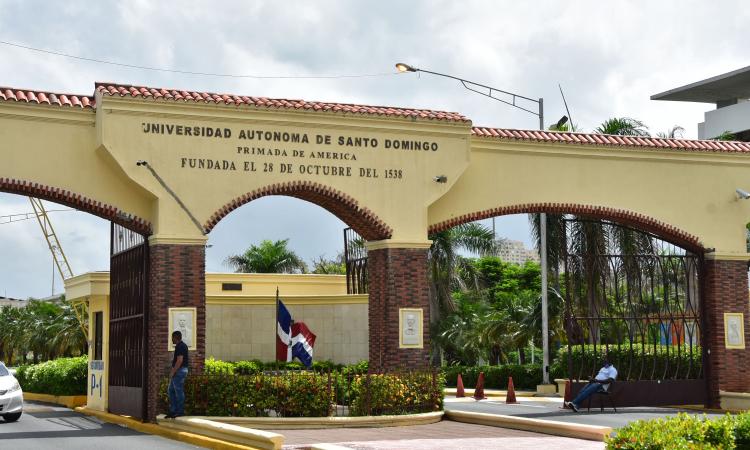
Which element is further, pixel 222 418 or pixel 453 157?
pixel 453 157

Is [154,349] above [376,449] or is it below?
above

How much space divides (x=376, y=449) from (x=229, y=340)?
23237 mm

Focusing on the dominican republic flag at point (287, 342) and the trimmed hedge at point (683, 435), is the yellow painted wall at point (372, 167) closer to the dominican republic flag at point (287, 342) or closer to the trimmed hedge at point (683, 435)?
the dominican republic flag at point (287, 342)

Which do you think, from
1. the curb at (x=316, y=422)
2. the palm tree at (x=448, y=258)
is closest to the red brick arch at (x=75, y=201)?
the curb at (x=316, y=422)

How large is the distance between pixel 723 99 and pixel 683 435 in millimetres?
67483

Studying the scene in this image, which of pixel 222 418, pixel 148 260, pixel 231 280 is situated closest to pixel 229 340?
pixel 231 280

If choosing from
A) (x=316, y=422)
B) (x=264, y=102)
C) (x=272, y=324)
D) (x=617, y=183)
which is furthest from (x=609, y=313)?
(x=272, y=324)

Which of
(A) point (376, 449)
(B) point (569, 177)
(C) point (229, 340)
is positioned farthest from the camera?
(C) point (229, 340)

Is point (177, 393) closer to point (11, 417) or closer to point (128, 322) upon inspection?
point (128, 322)

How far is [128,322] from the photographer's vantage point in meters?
25.0

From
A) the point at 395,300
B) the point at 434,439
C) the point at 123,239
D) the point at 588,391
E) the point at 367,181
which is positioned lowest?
the point at 434,439

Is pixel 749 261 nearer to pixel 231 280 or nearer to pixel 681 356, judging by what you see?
pixel 681 356

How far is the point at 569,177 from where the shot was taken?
26672 millimetres

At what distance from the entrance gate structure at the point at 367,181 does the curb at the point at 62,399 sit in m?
6.52
